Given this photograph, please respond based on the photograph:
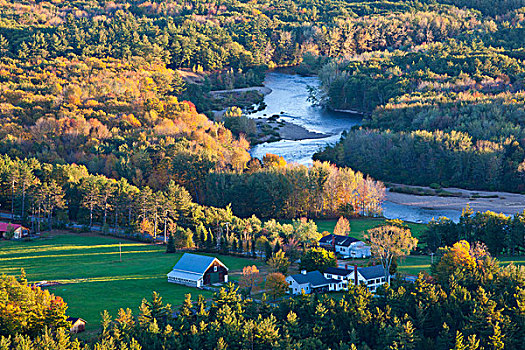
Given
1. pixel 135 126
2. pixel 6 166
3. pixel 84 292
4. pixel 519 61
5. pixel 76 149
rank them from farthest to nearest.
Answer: pixel 519 61 → pixel 135 126 → pixel 76 149 → pixel 6 166 → pixel 84 292

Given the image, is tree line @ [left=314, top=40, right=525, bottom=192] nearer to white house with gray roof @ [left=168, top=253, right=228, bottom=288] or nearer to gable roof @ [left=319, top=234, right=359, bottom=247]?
gable roof @ [left=319, top=234, right=359, bottom=247]

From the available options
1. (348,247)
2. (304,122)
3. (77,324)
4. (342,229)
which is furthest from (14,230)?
(304,122)

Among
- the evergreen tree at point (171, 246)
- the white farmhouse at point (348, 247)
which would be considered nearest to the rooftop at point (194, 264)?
the evergreen tree at point (171, 246)

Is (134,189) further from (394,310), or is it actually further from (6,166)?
(394,310)

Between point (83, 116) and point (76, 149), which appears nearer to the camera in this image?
point (76, 149)

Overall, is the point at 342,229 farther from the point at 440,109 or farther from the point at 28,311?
the point at 440,109

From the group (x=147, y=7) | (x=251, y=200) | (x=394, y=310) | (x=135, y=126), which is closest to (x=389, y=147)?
(x=251, y=200)

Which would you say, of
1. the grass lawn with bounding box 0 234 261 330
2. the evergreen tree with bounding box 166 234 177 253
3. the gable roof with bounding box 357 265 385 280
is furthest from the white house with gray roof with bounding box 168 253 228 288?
the gable roof with bounding box 357 265 385 280
